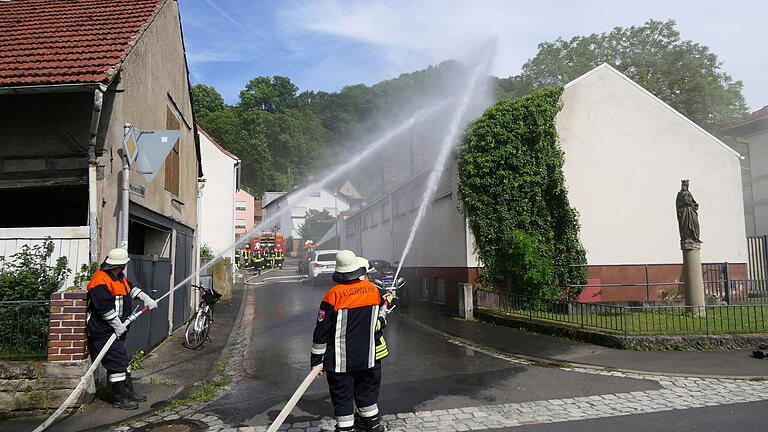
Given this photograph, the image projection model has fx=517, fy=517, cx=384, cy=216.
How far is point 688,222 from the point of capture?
474 inches

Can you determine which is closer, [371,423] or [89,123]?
[371,423]

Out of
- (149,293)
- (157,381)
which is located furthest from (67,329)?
(149,293)

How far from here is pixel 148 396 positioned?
6.79 meters

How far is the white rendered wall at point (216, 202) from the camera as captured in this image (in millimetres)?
29984

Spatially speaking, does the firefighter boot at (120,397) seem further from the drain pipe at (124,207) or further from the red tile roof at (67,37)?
Result: the red tile roof at (67,37)

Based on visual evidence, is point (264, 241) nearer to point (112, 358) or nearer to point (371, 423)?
point (112, 358)

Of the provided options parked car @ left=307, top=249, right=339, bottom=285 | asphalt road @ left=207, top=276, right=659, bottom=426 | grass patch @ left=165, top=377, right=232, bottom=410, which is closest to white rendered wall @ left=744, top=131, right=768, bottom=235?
parked car @ left=307, top=249, right=339, bottom=285

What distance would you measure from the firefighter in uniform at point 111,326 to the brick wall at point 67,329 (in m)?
0.12

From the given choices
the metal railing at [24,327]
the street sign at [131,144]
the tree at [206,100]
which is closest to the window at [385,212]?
the street sign at [131,144]

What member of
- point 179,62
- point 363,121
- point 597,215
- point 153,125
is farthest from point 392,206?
point 363,121

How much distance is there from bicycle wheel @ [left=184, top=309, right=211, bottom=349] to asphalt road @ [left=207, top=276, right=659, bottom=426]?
3.36 ft

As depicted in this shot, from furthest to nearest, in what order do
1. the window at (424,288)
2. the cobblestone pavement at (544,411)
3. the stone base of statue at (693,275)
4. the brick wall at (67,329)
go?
the window at (424,288) → the stone base of statue at (693,275) → the brick wall at (67,329) → the cobblestone pavement at (544,411)

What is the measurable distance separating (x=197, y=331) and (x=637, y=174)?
13336 mm

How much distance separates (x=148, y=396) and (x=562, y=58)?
134ft
